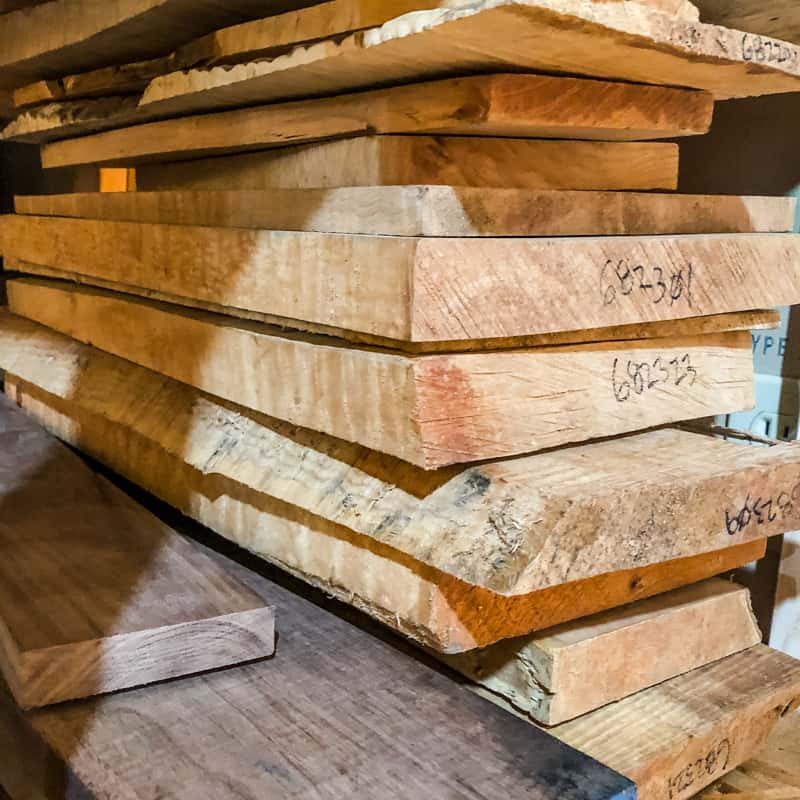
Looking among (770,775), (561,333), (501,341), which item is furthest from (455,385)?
(770,775)

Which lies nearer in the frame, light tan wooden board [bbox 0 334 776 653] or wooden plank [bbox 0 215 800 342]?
wooden plank [bbox 0 215 800 342]

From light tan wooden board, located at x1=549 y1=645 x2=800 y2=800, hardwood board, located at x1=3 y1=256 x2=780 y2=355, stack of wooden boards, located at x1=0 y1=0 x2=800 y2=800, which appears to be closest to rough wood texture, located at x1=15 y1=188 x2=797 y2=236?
stack of wooden boards, located at x1=0 y1=0 x2=800 y2=800

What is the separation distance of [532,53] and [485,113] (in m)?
0.09

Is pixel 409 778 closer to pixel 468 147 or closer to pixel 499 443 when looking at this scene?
pixel 499 443

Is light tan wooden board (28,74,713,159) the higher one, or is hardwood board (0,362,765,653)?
light tan wooden board (28,74,713,159)

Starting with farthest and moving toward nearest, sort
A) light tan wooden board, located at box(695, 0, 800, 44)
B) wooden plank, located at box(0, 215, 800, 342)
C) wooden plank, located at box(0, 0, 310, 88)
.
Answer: light tan wooden board, located at box(695, 0, 800, 44) → wooden plank, located at box(0, 0, 310, 88) → wooden plank, located at box(0, 215, 800, 342)

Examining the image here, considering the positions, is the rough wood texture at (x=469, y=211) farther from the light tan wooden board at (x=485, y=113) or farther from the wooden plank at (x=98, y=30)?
the wooden plank at (x=98, y=30)

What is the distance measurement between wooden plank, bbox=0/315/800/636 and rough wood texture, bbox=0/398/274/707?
14 centimetres

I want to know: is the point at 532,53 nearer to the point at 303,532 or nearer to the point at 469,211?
the point at 469,211

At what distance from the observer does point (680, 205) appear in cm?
143

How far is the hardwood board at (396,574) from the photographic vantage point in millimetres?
1214

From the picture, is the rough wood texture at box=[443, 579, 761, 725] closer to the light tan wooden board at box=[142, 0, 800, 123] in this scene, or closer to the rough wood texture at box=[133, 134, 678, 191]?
the rough wood texture at box=[133, 134, 678, 191]

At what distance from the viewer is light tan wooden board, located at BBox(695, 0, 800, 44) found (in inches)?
63.2

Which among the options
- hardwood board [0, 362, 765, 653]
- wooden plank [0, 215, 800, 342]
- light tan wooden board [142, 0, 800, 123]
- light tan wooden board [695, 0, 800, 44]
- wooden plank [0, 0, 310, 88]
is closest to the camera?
light tan wooden board [142, 0, 800, 123]
